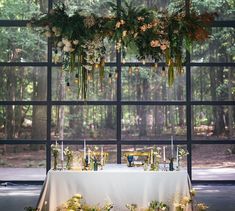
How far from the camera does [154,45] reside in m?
4.71

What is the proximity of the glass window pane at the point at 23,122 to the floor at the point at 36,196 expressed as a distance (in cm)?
90

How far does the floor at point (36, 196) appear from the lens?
208 inches

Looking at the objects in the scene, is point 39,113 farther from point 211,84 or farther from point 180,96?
point 211,84

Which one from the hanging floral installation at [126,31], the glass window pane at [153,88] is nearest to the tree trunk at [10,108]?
the glass window pane at [153,88]

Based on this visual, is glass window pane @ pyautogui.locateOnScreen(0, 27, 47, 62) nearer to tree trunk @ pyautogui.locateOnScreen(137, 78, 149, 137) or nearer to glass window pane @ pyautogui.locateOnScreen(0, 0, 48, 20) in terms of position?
glass window pane @ pyautogui.locateOnScreen(0, 0, 48, 20)

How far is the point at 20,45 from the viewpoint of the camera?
24.6 ft

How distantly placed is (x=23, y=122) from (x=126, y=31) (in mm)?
3459

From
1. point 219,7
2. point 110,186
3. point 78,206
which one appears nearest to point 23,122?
point 110,186

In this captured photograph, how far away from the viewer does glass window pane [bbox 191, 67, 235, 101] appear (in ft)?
24.7

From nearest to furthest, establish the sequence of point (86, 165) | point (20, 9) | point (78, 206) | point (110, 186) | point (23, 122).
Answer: point (78, 206) < point (110, 186) < point (86, 165) < point (23, 122) < point (20, 9)

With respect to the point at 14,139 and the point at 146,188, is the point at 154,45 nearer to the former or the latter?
the point at 146,188

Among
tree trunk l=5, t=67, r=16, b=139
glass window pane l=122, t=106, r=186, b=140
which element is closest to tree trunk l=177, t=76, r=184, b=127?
glass window pane l=122, t=106, r=186, b=140

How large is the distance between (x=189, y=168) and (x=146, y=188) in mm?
3372

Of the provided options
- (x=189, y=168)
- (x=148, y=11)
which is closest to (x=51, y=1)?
(x=148, y=11)
